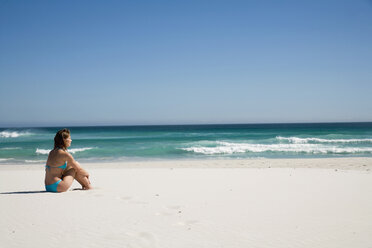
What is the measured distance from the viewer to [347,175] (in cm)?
750

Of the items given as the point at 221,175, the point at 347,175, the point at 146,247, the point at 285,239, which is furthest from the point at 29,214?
the point at 347,175

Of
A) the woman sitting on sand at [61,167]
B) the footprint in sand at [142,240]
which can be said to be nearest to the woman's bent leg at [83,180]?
the woman sitting on sand at [61,167]

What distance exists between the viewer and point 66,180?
5504 mm

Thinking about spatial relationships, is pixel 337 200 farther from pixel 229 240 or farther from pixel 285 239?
pixel 229 240

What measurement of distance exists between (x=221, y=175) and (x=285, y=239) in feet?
15.4

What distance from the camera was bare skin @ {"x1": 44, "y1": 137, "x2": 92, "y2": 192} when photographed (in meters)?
5.34

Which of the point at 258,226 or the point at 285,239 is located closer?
the point at 285,239

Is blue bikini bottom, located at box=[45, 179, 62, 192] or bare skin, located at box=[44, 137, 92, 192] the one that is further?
blue bikini bottom, located at box=[45, 179, 62, 192]

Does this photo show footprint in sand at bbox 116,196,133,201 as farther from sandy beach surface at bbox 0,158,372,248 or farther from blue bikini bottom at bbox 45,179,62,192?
blue bikini bottom at bbox 45,179,62,192

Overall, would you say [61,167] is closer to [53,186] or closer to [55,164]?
[55,164]

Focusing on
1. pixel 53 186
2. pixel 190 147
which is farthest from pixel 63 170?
pixel 190 147

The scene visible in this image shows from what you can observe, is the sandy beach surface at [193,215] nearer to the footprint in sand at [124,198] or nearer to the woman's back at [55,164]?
the footprint in sand at [124,198]

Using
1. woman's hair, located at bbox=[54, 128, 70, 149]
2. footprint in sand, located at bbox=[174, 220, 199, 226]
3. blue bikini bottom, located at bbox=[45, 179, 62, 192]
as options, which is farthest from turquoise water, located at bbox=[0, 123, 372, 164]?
footprint in sand, located at bbox=[174, 220, 199, 226]

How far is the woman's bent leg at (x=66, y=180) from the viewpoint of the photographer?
547 centimetres
